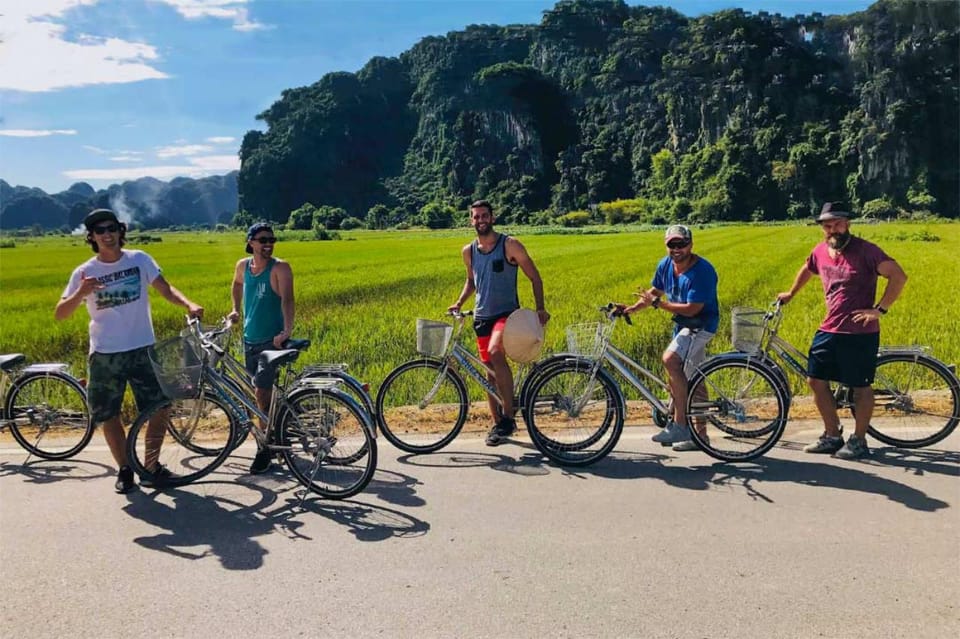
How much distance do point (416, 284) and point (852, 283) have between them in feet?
29.8

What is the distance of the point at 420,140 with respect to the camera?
21.4 meters

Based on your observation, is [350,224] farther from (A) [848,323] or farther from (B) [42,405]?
(A) [848,323]

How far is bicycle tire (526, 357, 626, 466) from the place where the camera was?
439cm

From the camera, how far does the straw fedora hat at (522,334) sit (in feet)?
15.0

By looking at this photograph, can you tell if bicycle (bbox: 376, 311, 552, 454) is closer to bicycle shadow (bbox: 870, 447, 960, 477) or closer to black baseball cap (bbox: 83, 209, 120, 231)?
black baseball cap (bbox: 83, 209, 120, 231)

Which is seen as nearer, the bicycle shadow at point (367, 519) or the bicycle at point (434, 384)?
the bicycle shadow at point (367, 519)

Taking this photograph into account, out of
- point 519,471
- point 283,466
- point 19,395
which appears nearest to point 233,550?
point 283,466

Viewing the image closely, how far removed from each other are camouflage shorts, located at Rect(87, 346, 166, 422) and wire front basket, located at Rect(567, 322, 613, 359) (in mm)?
2656

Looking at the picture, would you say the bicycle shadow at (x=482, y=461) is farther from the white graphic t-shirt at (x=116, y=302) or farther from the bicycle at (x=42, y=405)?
the bicycle at (x=42, y=405)

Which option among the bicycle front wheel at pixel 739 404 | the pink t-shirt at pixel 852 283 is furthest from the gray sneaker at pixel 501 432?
the pink t-shirt at pixel 852 283

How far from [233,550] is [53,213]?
1757 centimetres

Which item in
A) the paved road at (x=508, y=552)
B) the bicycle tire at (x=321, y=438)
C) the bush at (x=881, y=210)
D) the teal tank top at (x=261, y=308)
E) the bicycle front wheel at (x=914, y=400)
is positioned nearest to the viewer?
the paved road at (x=508, y=552)

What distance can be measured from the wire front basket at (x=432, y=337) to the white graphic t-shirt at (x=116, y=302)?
5.80ft

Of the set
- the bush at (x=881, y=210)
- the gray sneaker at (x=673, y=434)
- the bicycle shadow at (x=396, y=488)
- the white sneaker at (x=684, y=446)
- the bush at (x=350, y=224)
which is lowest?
the bicycle shadow at (x=396, y=488)
